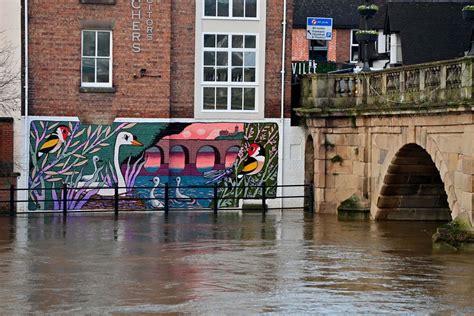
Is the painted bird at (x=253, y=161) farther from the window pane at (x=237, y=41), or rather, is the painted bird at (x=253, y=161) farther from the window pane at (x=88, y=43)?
the window pane at (x=88, y=43)

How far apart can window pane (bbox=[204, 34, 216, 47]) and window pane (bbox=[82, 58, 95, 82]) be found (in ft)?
11.5

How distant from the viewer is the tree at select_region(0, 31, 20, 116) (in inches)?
1510

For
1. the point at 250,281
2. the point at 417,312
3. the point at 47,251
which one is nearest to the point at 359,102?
the point at 47,251

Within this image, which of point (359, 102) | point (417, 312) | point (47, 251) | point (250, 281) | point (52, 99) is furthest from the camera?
point (52, 99)

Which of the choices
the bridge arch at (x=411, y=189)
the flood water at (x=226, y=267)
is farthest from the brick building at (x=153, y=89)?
the bridge arch at (x=411, y=189)

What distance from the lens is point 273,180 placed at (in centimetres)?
4100

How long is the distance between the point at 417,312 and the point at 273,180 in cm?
2036

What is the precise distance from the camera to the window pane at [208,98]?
40500 mm

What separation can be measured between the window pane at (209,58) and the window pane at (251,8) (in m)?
1.62

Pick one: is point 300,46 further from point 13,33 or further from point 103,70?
point 13,33

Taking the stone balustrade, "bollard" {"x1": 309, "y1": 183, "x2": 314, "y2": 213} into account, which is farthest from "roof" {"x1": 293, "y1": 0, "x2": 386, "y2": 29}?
"bollard" {"x1": 309, "y1": 183, "x2": 314, "y2": 213}

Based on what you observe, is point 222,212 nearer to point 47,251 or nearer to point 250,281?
point 47,251

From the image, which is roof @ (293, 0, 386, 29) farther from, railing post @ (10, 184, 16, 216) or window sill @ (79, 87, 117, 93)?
railing post @ (10, 184, 16, 216)

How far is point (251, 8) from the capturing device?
40.7 m
